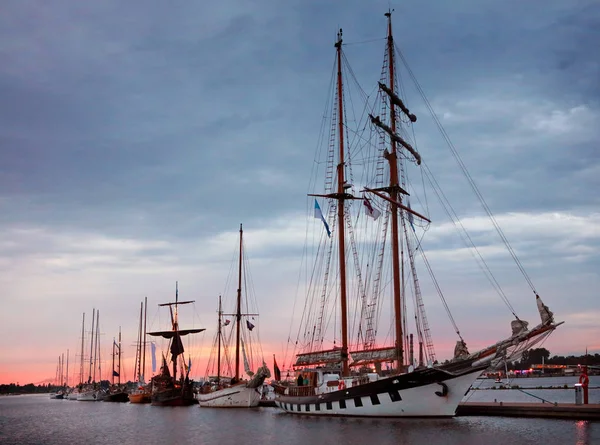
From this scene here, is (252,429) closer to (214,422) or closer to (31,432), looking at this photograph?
(214,422)

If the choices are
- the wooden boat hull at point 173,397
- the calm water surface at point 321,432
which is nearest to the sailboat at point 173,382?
the wooden boat hull at point 173,397

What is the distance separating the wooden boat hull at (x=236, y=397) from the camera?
88062 mm

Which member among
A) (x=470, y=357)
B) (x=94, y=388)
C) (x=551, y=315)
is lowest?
(x=94, y=388)

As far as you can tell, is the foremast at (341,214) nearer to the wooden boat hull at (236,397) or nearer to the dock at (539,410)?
the dock at (539,410)

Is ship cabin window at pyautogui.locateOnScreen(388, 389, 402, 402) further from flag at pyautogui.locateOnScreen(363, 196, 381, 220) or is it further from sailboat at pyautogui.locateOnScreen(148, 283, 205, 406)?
sailboat at pyautogui.locateOnScreen(148, 283, 205, 406)

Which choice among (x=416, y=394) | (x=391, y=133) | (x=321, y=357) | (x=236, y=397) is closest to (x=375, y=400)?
(x=416, y=394)

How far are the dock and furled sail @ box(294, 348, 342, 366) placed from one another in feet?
41.8

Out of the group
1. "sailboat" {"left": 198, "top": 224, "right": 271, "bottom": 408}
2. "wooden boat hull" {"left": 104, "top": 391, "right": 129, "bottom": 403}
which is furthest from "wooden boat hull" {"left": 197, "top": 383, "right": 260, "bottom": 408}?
"wooden boat hull" {"left": 104, "top": 391, "right": 129, "bottom": 403}

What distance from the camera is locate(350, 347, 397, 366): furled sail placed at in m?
54.3

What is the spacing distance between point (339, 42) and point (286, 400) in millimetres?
40319

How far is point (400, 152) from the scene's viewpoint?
6178cm

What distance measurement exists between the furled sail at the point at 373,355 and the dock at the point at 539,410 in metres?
7.66

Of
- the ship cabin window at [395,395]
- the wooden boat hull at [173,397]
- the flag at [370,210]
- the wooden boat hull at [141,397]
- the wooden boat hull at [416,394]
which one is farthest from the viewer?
the wooden boat hull at [141,397]

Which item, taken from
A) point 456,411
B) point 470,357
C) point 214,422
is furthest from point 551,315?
point 214,422
